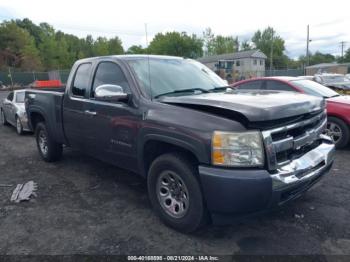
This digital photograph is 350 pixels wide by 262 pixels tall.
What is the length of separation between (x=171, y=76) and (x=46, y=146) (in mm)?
3284

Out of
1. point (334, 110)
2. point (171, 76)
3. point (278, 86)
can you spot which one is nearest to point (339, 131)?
point (334, 110)

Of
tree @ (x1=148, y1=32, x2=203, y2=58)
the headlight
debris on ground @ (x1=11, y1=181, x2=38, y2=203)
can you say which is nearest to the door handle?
debris on ground @ (x1=11, y1=181, x2=38, y2=203)

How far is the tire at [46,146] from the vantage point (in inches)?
229

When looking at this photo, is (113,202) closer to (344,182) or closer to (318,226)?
(318,226)

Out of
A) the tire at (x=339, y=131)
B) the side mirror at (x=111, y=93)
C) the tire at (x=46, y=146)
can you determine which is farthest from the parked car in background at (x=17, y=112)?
the tire at (x=339, y=131)

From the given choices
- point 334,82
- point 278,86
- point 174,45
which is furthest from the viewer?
point 174,45

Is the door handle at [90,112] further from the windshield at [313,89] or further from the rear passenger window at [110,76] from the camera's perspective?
the windshield at [313,89]

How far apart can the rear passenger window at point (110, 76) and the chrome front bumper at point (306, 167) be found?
6.59ft

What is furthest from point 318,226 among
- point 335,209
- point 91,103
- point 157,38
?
point 157,38

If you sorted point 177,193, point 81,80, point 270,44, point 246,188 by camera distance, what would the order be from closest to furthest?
point 246,188, point 177,193, point 81,80, point 270,44

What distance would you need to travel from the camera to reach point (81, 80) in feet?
15.5

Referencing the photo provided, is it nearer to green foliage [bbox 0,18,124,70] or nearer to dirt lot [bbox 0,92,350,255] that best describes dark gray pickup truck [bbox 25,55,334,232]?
dirt lot [bbox 0,92,350,255]

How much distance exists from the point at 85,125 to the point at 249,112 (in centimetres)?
263

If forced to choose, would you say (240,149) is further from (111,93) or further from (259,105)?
(111,93)
